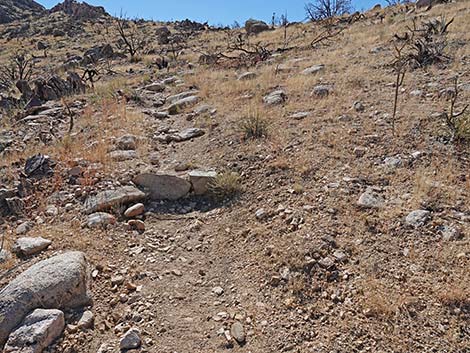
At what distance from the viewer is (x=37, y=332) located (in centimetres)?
244

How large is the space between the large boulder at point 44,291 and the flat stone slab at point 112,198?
1072 millimetres

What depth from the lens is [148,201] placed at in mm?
4227

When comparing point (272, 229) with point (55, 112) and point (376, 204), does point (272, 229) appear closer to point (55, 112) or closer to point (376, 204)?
point (376, 204)

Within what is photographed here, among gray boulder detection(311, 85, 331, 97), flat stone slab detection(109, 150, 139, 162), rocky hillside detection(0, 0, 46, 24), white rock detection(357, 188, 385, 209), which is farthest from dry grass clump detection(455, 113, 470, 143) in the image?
rocky hillside detection(0, 0, 46, 24)

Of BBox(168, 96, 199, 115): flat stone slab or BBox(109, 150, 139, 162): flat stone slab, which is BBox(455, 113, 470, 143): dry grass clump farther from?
BBox(168, 96, 199, 115): flat stone slab

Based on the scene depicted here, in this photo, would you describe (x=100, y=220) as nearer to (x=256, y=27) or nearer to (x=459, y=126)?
(x=459, y=126)

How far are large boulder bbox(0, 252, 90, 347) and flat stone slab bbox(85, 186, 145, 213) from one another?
107 cm

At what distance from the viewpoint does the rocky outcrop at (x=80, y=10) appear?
32056mm

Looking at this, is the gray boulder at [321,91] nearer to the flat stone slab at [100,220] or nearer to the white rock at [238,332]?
the flat stone slab at [100,220]

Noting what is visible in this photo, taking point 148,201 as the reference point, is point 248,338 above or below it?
below

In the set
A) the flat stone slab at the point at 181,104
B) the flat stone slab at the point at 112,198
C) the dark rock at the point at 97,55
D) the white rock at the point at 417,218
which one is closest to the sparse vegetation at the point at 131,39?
the dark rock at the point at 97,55

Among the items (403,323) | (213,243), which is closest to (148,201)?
(213,243)

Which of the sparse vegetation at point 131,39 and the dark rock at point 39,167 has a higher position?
the sparse vegetation at point 131,39

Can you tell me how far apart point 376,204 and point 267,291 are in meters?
1.34
